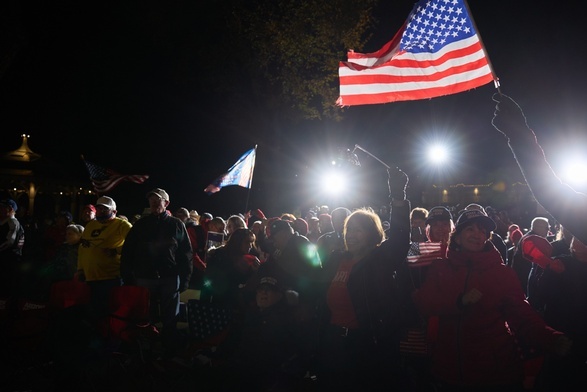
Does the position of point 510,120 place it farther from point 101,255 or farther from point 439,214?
point 101,255

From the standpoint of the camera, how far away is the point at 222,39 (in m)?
19.3

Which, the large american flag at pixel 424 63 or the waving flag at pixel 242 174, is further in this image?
the waving flag at pixel 242 174

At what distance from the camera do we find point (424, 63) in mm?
5777

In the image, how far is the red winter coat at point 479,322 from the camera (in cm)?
321

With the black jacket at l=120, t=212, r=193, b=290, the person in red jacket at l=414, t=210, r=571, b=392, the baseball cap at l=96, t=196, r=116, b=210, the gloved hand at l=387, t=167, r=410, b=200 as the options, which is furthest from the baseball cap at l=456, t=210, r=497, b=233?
the baseball cap at l=96, t=196, r=116, b=210

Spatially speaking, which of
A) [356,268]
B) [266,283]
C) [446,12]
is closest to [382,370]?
[356,268]

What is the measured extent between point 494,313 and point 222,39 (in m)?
18.3

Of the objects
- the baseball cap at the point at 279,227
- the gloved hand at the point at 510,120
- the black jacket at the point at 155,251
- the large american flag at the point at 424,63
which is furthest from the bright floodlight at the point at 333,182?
the gloved hand at the point at 510,120

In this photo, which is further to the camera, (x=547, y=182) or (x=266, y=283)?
(x=266, y=283)

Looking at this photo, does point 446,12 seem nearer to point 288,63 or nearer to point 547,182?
point 547,182

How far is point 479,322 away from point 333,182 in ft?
58.2

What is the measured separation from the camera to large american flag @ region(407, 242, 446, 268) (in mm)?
4184

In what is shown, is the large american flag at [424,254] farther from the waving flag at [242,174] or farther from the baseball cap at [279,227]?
the waving flag at [242,174]

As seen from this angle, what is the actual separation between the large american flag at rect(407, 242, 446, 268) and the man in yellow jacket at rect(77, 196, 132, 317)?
464cm
